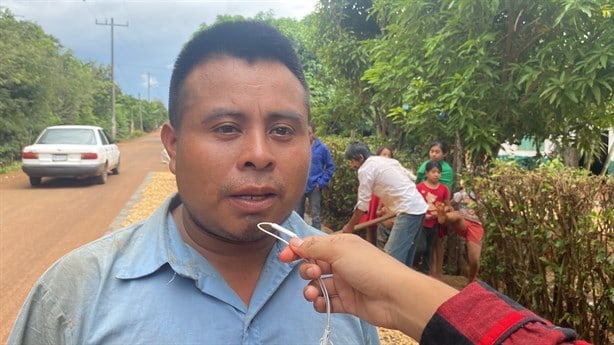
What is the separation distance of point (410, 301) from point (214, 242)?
2.14 ft

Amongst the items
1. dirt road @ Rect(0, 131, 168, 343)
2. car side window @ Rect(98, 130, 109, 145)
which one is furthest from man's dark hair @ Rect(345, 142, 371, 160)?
car side window @ Rect(98, 130, 109, 145)

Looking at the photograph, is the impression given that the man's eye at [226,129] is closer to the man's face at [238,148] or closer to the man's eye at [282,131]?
the man's face at [238,148]

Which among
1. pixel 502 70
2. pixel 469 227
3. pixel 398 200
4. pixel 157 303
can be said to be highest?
pixel 502 70

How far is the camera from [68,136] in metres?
13.1

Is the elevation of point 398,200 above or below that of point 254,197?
below

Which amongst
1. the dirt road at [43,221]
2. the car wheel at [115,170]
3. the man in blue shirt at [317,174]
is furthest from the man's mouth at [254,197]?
the car wheel at [115,170]

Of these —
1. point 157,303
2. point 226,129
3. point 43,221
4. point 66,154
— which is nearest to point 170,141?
point 226,129

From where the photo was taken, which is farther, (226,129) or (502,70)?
(502,70)

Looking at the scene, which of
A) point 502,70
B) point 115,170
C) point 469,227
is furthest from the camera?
point 115,170

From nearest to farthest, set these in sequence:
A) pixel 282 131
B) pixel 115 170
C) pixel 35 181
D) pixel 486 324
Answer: pixel 486 324, pixel 282 131, pixel 35 181, pixel 115 170

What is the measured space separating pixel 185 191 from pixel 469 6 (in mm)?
4088

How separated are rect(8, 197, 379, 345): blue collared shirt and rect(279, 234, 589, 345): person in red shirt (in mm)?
173

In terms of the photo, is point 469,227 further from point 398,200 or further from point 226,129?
point 226,129

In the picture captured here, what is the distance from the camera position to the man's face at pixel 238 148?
1.38 m
